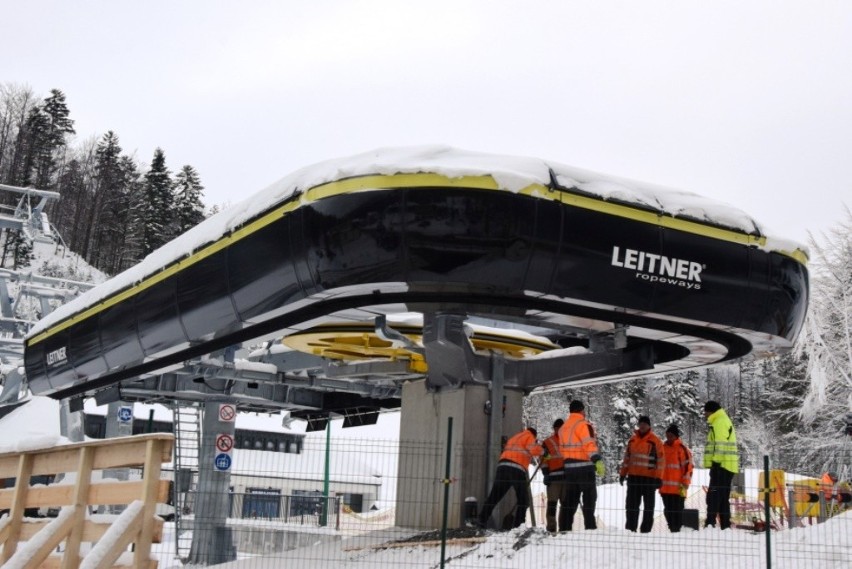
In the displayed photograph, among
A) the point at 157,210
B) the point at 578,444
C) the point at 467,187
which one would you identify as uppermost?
the point at 157,210

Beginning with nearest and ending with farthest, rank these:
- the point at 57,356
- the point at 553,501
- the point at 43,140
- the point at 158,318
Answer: the point at 553,501 → the point at 158,318 → the point at 57,356 → the point at 43,140

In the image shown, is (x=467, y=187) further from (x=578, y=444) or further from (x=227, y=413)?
(x=227, y=413)

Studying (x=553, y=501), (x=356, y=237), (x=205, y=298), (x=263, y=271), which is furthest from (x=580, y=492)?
(x=205, y=298)

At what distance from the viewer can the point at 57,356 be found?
63.4ft

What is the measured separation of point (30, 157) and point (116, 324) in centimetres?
7386

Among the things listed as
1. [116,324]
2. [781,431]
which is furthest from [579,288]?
[781,431]

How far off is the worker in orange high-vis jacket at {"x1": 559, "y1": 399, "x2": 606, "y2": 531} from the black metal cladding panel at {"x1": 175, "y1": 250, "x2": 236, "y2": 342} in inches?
191

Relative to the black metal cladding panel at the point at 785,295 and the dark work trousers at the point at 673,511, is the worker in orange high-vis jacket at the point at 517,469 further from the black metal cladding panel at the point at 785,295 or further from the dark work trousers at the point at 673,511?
the black metal cladding panel at the point at 785,295

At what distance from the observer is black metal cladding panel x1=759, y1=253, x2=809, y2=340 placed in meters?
12.3

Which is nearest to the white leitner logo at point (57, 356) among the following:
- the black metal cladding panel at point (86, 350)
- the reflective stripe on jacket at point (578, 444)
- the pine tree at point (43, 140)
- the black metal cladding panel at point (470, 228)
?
the black metal cladding panel at point (86, 350)

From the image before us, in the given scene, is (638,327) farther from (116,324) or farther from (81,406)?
(81,406)

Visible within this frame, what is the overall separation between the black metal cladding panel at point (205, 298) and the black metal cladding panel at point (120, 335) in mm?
2155

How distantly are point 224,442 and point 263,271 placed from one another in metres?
9.03

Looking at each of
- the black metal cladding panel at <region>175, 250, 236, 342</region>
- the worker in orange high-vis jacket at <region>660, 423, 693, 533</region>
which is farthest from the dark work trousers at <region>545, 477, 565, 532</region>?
the black metal cladding panel at <region>175, 250, 236, 342</region>
